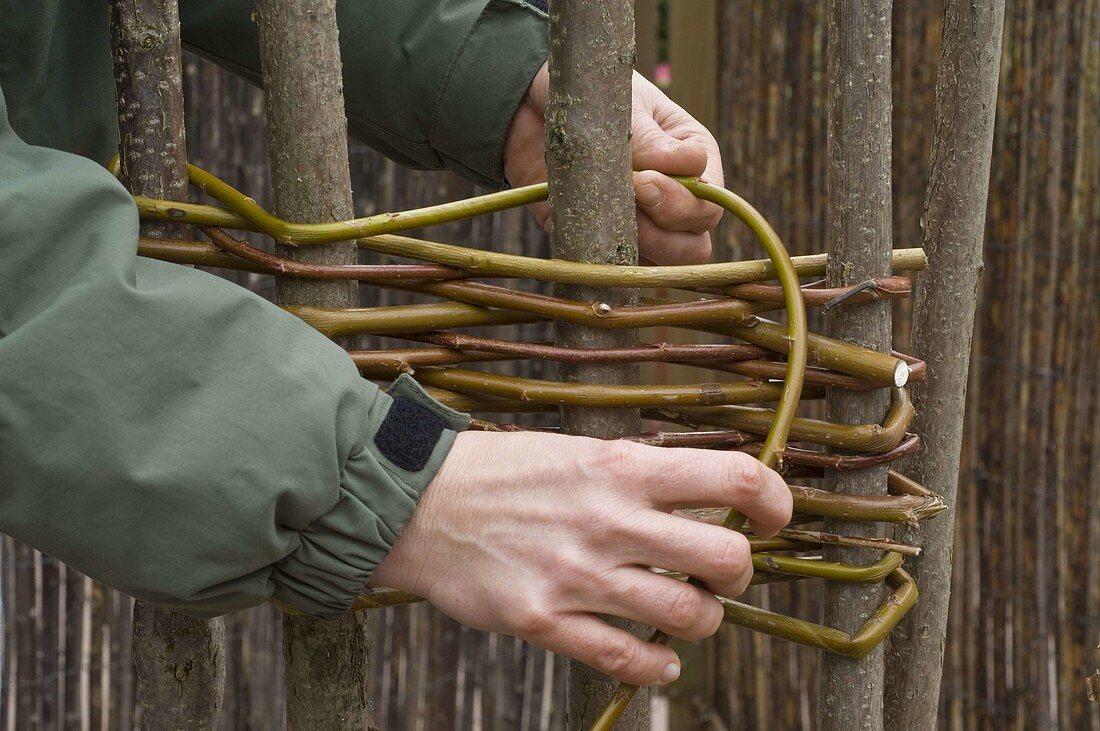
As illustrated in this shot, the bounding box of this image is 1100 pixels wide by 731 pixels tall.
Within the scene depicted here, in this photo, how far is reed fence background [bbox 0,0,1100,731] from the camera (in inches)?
67.2

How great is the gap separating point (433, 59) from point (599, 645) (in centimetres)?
48

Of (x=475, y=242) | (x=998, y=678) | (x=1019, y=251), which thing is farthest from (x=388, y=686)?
(x=1019, y=251)

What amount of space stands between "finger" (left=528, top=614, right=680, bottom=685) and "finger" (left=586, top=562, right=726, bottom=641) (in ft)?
0.03

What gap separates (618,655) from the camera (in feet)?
1.84

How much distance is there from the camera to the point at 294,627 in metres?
0.72

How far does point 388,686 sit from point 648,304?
1.52 meters

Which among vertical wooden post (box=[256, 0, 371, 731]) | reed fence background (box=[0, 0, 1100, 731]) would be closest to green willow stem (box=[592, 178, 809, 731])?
vertical wooden post (box=[256, 0, 371, 731])

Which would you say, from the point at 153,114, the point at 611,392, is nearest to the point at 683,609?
the point at 611,392

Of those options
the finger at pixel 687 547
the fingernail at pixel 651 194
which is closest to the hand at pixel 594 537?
the finger at pixel 687 547

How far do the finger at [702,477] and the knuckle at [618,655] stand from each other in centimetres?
7

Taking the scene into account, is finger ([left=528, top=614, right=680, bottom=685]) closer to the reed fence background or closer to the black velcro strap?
the black velcro strap

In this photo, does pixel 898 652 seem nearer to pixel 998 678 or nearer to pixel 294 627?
pixel 294 627

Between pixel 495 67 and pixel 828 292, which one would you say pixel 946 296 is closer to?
pixel 828 292

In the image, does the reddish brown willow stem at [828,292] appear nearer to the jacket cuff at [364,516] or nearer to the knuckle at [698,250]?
the knuckle at [698,250]
